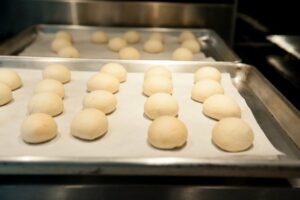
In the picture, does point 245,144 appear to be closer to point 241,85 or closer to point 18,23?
point 241,85

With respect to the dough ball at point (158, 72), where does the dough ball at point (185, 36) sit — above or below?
above

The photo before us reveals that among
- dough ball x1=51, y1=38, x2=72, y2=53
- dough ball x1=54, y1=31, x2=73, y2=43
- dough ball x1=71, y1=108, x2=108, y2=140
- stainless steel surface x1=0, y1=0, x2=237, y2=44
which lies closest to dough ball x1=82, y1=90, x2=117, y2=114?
dough ball x1=71, y1=108, x2=108, y2=140

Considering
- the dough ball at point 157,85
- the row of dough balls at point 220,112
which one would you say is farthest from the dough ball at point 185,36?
the dough ball at point 157,85

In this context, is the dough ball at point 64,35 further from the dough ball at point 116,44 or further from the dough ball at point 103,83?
the dough ball at point 103,83

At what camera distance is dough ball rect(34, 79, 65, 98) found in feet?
3.52

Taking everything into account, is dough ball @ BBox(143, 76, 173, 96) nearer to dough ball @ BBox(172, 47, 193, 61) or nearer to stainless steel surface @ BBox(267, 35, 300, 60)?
dough ball @ BBox(172, 47, 193, 61)

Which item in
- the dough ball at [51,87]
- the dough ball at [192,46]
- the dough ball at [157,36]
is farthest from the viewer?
the dough ball at [157,36]

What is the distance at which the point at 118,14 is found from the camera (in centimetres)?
183

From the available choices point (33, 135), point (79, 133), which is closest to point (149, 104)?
point (79, 133)

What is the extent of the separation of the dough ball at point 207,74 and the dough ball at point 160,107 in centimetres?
22

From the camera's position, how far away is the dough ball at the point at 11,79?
1.10 meters

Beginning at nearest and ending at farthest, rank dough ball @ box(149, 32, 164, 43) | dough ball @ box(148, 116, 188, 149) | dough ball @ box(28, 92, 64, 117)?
dough ball @ box(148, 116, 188, 149) < dough ball @ box(28, 92, 64, 117) < dough ball @ box(149, 32, 164, 43)

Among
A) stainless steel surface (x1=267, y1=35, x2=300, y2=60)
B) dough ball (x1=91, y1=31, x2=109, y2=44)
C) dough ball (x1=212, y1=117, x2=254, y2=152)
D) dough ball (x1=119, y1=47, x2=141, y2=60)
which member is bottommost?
dough ball (x1=212, y1=117, x2=254, y2=152)

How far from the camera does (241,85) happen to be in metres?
1.20
